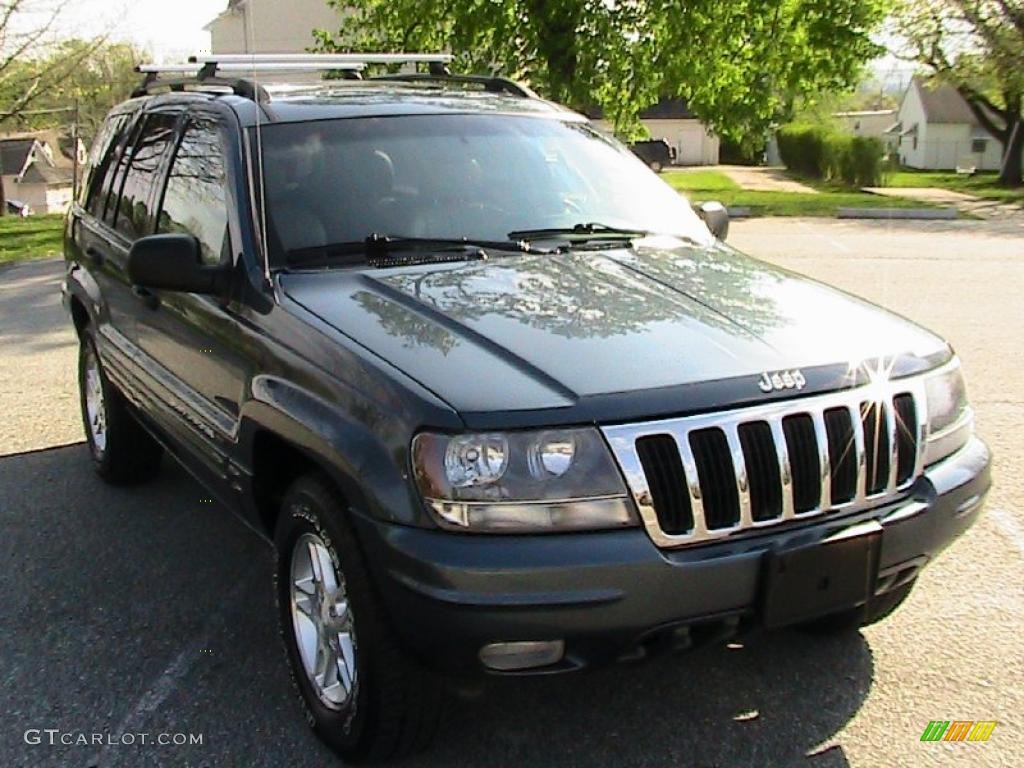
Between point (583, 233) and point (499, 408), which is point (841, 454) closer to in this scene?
point (499, 408)

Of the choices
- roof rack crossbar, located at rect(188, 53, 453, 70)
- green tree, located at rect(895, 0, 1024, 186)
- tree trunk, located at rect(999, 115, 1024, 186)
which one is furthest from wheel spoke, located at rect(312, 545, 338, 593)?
tree trunk, located at rect(999, 115, 1024, 186)

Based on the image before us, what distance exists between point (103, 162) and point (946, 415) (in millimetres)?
4405

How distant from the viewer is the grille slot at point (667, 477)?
2.73m

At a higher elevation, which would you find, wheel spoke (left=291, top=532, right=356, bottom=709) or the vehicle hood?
the vehicle hood

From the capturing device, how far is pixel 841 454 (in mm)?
2941

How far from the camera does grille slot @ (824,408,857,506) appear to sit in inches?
115

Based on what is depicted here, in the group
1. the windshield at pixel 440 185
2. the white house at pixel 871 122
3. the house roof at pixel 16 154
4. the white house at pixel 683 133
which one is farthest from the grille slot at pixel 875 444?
the white house at pixel 871 122

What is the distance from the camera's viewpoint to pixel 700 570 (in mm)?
2715

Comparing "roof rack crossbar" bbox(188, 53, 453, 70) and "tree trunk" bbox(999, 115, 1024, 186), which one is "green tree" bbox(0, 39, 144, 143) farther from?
"tree trunk" bbox(999, 115, 1024, 186)

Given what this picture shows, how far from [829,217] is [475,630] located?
20.1 meters

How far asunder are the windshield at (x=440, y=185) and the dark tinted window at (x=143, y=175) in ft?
3.24

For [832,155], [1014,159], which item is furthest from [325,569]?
[832,155]

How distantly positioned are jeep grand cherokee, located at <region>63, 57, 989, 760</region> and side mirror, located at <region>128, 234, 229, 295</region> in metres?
0.01

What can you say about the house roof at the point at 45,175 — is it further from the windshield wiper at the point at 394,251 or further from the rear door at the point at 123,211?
the windshield wiper at the point at 394,251
